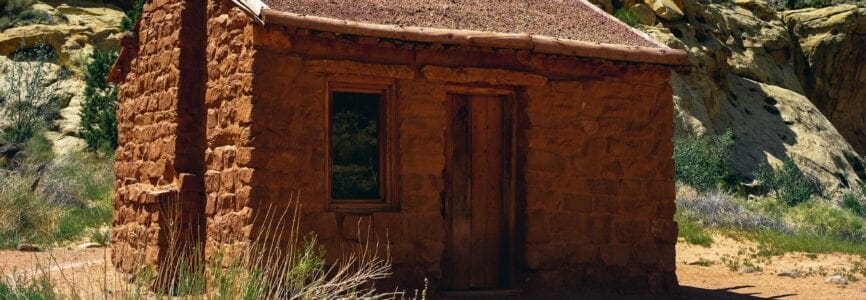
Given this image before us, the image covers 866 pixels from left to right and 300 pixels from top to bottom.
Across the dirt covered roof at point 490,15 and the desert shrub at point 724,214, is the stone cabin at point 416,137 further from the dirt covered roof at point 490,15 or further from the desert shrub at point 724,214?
the desert shrub at point 724,214

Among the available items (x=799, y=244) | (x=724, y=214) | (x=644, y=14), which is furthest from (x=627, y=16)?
(x=799, y=244)

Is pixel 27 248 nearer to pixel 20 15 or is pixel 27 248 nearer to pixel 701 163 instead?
pixel 701 163

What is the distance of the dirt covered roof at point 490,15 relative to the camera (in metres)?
8.60

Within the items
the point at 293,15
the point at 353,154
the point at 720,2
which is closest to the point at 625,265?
the point at 353,154

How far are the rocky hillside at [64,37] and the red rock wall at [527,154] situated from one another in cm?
1580

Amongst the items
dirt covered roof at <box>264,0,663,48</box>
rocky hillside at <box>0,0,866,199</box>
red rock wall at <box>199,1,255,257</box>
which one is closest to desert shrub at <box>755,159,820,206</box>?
rocky hillside at <box>0,0,866,199</box>

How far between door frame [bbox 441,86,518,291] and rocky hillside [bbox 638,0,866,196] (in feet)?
41.1

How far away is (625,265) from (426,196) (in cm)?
225

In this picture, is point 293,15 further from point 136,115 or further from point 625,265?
point 625,265

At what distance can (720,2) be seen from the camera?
27062mm

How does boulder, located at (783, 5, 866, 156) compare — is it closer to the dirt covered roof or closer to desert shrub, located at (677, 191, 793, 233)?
desert shrub, located at (677, 191, 793, 233)

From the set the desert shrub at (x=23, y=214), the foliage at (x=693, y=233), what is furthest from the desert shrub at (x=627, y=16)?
the desert shrub at (x=23, y=214)

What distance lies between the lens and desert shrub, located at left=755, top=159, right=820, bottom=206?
805 inches

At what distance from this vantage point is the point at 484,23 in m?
9.29
